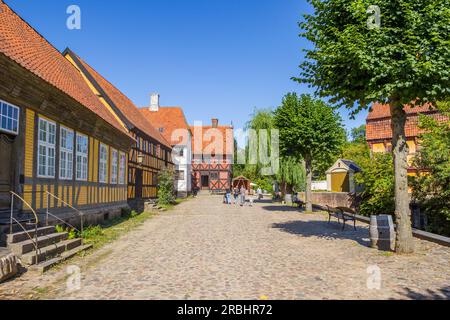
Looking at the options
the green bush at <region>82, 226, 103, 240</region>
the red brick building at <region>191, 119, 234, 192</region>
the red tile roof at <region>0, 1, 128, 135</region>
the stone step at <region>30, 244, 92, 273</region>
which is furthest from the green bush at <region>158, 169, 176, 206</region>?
the red brick building at <region>191, 119, 234, 192</region>

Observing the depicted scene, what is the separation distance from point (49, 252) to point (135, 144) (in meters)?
15.8

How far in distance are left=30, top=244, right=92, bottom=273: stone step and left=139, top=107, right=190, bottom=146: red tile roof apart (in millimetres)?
35136

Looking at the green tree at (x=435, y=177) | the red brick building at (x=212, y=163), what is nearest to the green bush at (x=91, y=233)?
the green tree at (x=435, y=177)

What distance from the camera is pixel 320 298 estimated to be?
5461mm

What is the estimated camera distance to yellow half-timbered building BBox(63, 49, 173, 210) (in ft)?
69.1

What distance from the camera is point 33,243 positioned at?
7914 millimetres

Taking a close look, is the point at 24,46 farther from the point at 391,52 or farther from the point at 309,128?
the point at 309,128

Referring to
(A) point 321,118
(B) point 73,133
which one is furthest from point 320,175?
(B) point 73,133

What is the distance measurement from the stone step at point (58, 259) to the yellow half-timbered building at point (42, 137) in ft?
4.96

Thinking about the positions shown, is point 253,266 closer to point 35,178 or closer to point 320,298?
point 320,298

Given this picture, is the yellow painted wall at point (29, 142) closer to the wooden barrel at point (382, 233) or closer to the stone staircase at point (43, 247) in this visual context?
the stone staircase at point (43, 247)

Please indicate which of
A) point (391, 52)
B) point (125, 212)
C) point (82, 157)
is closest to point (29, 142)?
point (82, 157)

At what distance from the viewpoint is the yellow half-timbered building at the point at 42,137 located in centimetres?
891

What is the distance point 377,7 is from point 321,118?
13.1 m
